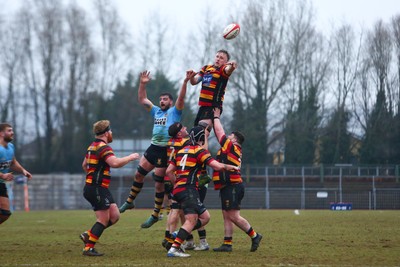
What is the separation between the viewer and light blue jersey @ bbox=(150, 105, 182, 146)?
1581 cm

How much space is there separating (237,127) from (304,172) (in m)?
10.6

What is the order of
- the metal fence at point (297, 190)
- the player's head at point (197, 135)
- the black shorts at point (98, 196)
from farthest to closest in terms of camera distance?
the metal fence at point (297, 190) → the player's head at point (197, 135) → the black shorts at point (98, 196)

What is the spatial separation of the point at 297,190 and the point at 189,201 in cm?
3426

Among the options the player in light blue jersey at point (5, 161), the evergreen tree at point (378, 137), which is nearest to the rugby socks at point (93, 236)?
the player in light blue jersey at point (5, 161)

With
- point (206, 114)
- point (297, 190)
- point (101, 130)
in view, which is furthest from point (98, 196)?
point (297, 190)

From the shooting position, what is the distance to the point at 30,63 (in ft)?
215

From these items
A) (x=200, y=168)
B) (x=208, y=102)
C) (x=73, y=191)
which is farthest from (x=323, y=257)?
(x=73, y=191)

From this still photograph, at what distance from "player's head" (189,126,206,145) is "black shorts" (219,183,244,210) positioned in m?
1.14

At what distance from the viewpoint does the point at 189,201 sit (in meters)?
13.1

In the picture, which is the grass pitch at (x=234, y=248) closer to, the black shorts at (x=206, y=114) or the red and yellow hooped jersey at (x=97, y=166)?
the red and yellow hooped jersey at (x=97, y=166)

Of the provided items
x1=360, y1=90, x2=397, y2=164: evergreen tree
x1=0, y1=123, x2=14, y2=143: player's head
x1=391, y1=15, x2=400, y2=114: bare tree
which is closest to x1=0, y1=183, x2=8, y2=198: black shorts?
x1=0, y1=123, x2=14, y2=143: player's head

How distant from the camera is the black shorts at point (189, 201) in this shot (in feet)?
43.0

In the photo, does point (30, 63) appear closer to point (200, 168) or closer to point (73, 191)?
point (73, 191)

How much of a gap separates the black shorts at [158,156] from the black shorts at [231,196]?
2.28 metres
